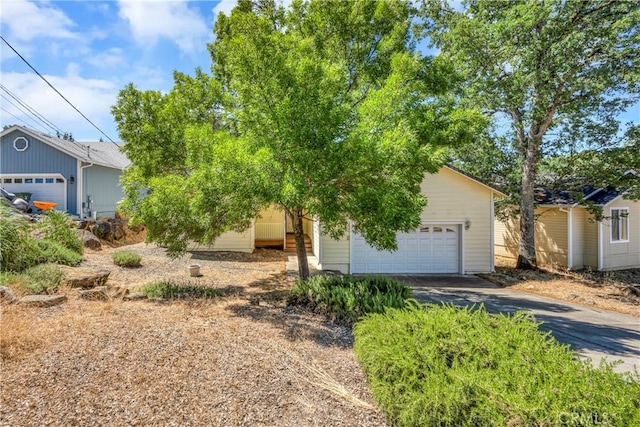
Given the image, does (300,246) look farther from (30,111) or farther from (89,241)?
(30,111)

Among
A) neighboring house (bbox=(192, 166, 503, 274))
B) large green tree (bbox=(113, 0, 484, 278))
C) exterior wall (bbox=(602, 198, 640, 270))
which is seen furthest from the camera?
exterior wall (bbox=(602, 198, 640, 270))

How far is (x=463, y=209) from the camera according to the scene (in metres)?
12.6

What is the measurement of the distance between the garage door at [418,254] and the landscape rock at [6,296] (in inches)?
371

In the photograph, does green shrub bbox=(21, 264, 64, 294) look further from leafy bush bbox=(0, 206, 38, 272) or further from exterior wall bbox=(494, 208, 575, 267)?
exterior wall bbox=(494, 208, 575, 267)

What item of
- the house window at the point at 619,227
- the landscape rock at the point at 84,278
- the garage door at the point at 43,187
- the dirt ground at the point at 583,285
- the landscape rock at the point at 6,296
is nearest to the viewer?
the landscape rock at the point at 6,296

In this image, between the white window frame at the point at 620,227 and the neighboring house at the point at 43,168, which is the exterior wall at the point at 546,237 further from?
the neighboring house at the point at 43,168

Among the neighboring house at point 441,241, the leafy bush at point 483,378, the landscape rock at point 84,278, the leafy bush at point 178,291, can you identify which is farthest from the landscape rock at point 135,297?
the neighboring house at point 441,241

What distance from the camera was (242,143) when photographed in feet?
21.2

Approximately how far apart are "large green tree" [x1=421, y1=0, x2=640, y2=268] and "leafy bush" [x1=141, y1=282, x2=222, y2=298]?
1028cm

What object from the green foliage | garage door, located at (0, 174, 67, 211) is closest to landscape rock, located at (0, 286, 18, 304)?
the green foliage

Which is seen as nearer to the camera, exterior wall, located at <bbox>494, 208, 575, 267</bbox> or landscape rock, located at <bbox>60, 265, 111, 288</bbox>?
landscape rock, located at <bbox>60, 265, 111, 288</bbox>

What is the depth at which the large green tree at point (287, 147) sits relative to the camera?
605 cm

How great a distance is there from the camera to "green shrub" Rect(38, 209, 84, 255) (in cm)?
1053

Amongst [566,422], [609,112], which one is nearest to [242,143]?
[566,422]
